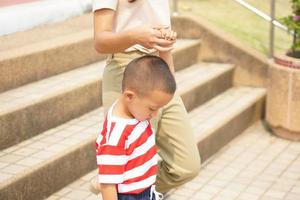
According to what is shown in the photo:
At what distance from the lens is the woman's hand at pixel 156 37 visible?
247cm

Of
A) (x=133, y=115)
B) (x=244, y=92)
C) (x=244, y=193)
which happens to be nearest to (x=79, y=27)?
(x=244, y=92)

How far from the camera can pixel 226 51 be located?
6.81 metres

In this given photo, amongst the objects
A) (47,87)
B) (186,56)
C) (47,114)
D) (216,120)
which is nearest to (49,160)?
(47,114)

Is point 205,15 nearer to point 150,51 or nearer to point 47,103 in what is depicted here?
point 47,103

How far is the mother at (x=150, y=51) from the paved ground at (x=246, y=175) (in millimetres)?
1078

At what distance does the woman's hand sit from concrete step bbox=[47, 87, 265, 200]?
6.08ft

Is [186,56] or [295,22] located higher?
[295,22]

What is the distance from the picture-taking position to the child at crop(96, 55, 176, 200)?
96.3 inches

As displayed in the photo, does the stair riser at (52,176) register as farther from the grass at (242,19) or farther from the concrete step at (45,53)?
the grass at (242,19)

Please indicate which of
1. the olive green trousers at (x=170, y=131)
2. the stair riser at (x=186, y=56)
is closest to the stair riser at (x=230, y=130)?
the stair riser at (x=186, y=56)

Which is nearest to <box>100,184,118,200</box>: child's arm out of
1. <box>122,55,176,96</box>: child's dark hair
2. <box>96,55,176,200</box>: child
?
<box>96,55,176,200</box>: child

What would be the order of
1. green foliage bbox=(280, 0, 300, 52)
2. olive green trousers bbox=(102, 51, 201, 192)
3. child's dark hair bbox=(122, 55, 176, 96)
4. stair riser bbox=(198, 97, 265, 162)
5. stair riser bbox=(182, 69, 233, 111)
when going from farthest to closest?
green foliage bbox=(280, 0, 300, 52)
stair riser bbox=(182, 69, 233, 111)
stair riser bbox=(198, 97, 265, 162)
olive green trousers bbox=(102, 51, 201, 192)
child's dark hair bbox=(122, 55, 176, 96)

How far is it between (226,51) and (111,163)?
455 centimetres

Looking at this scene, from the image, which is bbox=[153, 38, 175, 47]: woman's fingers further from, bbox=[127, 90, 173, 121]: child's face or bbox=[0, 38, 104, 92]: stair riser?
bbox=[0, 38, 104, 92]: stair riser
